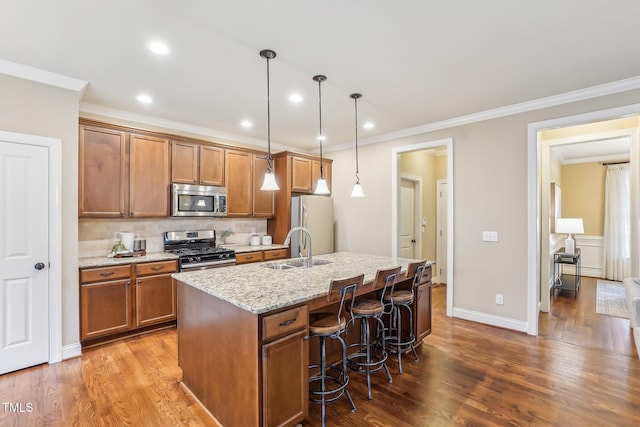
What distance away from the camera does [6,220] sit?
2.66 m

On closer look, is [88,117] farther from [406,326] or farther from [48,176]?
[406,326]

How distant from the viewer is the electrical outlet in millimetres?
3834

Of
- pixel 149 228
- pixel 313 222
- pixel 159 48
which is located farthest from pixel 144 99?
pixel 313 222

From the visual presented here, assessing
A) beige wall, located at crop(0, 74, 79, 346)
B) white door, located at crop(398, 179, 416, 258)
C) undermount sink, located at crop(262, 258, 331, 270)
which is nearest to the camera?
beige wall, located at crop(0, 74, 79, 346)

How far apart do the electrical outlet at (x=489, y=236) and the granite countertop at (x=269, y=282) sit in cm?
150

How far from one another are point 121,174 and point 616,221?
888cm

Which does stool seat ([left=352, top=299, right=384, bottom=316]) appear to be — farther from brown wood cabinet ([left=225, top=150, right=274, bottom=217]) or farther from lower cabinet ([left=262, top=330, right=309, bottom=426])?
brown wood cabinet ([left=225, top=150, right=274, bottom=217])

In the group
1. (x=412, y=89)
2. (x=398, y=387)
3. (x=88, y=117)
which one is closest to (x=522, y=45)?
(x=412, y=89)

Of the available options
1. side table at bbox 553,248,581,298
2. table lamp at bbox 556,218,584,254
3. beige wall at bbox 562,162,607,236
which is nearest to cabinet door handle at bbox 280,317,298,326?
side table at bbox 553,248,581,298

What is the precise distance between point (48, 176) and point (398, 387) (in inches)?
141

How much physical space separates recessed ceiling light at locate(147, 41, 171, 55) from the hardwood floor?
2.67 m

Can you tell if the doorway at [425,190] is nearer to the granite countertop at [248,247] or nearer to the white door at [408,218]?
the white door at [408,218]

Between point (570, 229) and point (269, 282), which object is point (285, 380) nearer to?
point (269, 282)

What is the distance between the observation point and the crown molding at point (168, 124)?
3.61 metres
